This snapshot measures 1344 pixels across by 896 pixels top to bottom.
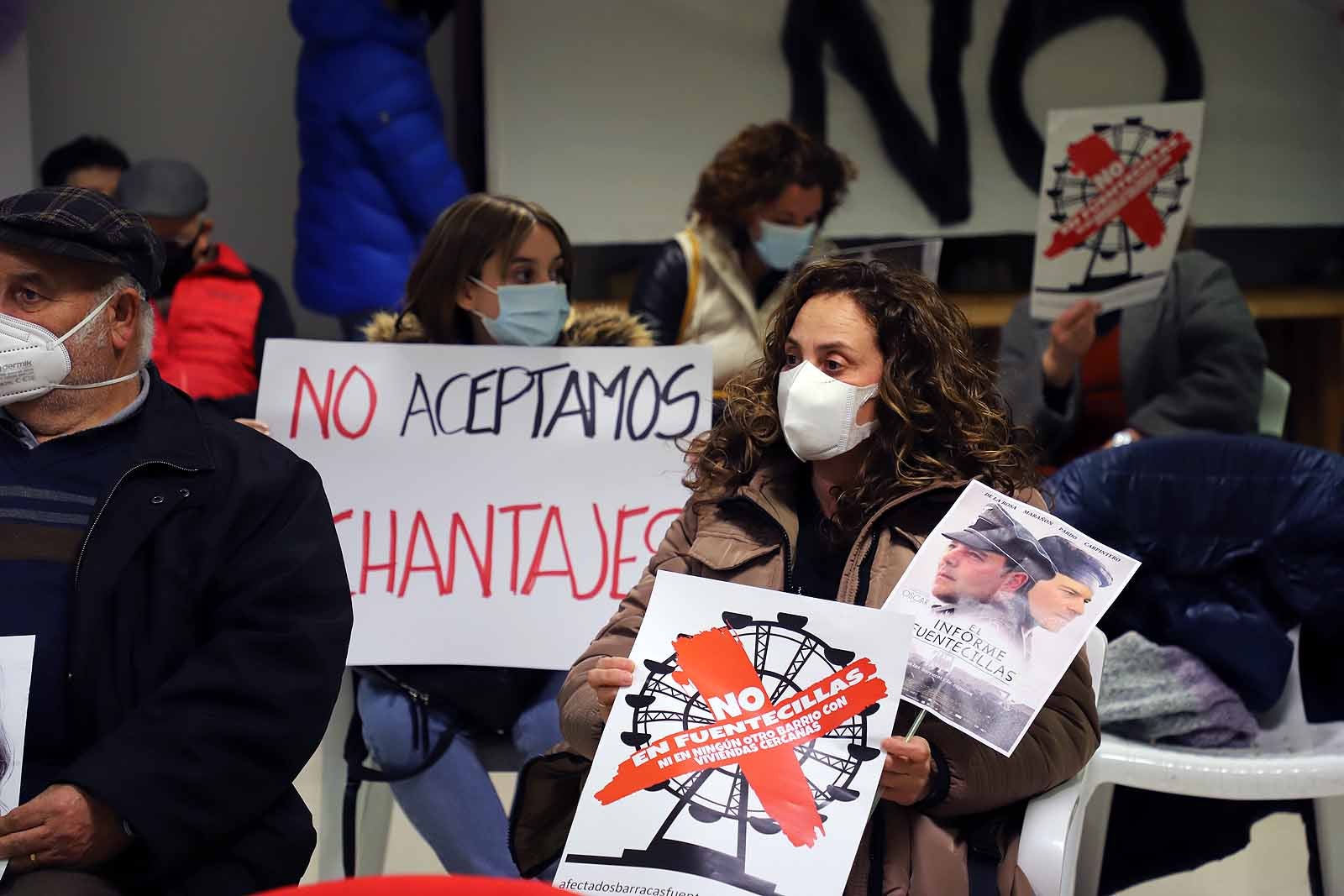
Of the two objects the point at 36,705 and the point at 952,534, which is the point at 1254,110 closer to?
the point at 952,534

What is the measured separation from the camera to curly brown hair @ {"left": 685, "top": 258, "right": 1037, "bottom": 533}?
2174 mm

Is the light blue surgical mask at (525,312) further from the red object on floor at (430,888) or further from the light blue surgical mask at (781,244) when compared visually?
the red object on floor at (430,888)

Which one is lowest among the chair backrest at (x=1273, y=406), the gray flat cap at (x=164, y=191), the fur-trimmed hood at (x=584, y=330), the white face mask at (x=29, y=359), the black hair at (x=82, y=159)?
the chair backrest at (x=1273, y=406)

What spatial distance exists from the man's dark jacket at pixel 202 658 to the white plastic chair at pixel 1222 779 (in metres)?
1.17

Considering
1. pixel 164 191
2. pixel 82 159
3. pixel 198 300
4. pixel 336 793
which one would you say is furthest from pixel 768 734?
pixel 82 159

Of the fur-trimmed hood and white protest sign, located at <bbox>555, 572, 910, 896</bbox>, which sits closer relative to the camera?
white protest sign, located at <bbox>555, 572, 910, 896</bbox>

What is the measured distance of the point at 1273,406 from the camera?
408cm

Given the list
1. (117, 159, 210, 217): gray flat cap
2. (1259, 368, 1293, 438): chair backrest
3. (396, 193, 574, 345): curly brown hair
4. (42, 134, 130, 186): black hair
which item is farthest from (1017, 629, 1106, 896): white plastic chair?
(42, 134, 130, 186): black hair

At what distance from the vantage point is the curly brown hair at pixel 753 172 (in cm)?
384

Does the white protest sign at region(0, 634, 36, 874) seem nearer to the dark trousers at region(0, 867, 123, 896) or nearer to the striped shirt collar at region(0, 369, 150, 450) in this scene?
the dark trousers at region(0, 867, 123, 896)

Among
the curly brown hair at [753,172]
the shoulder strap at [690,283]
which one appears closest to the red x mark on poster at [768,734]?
the shoulder strap at [690,283]

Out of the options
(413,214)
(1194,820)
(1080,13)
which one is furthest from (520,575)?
(1080,13)

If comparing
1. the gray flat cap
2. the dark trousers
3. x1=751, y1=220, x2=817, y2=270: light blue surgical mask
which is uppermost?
the gray flat cap

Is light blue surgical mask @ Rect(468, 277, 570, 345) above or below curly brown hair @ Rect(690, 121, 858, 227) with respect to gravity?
below
